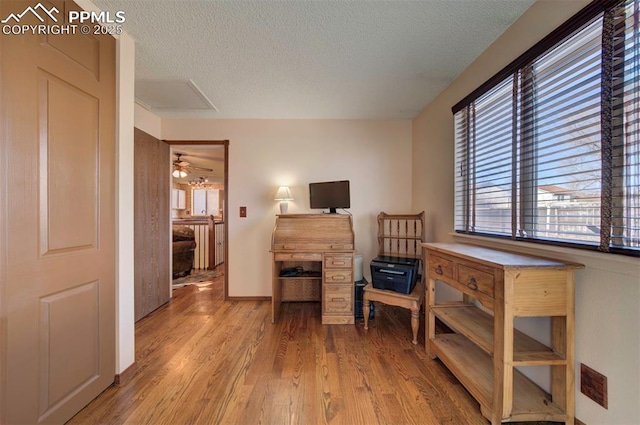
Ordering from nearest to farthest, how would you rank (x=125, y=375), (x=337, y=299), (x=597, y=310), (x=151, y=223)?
(x=597, y=310) < (x=125, y=375) < (x=337, y=299) < (x=151, y=223)

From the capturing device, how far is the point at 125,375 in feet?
5.34

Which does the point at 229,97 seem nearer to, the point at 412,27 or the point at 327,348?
the point at 412,27

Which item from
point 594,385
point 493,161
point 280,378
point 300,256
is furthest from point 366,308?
point 493,161

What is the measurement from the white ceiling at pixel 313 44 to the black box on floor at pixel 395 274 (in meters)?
1.71

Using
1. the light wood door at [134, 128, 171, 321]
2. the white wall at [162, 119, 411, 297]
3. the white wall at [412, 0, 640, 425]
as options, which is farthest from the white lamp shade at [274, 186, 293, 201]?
the white wall at [412, 0, 640, 425]

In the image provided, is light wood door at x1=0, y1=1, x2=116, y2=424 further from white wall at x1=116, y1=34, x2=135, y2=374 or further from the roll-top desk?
the roll-top desk

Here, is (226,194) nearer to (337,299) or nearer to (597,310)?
(337,299)

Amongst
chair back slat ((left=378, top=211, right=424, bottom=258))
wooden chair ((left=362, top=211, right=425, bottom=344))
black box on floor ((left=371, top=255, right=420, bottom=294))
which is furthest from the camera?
chair back slat ((left=378, top=211, right=424, bottom=258))

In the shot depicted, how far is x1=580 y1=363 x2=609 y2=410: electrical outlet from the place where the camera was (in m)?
1.09

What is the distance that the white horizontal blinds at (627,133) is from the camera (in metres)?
0.98

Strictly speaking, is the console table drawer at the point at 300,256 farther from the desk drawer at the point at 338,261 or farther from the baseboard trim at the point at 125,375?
the baseboard trim at the point at 125,375

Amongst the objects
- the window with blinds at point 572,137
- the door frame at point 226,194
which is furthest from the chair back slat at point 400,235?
the door frame at point 226,194

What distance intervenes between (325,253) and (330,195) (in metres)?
0.73

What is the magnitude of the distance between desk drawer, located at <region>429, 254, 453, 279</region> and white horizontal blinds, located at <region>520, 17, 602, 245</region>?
0.48 m
